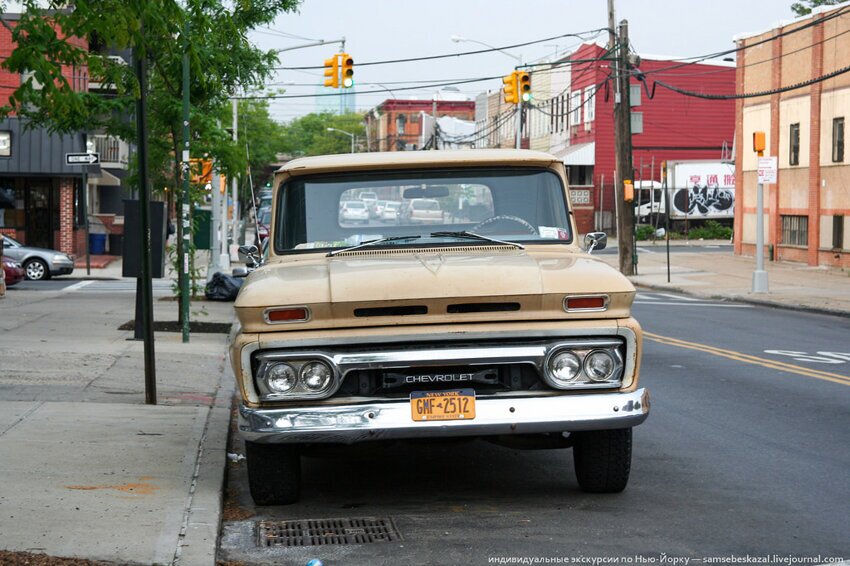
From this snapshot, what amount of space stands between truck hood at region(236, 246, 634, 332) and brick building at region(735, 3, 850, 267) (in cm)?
3085

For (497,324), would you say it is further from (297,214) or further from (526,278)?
(297,214)

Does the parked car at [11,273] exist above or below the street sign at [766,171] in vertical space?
below

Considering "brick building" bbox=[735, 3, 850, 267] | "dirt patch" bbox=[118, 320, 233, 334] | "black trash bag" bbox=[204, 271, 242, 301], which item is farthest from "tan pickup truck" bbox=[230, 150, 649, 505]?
"brick building" bbox=[735, 3, 850, 267]

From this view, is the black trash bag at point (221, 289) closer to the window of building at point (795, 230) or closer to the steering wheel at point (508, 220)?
the steering wheel at point (508, 220)

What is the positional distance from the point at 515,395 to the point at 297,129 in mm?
157029

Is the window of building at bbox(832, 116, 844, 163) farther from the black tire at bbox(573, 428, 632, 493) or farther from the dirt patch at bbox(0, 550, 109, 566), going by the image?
the dirt patch at bbox(0, 550, 109, 566)

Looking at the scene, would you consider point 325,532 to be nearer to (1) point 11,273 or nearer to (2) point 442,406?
(2) point 442,406

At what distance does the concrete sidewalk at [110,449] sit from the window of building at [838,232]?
25.6 meters

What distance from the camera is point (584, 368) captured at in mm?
6586

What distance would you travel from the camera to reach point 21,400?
10688 millimetres

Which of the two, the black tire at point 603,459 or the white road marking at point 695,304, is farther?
the white road marking at point 695,304

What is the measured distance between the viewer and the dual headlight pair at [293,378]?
21.3 ft

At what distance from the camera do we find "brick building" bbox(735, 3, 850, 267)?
37250 millimetres

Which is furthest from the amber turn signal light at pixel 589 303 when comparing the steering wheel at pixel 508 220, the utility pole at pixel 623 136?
the utility pole at pixel 623 136
